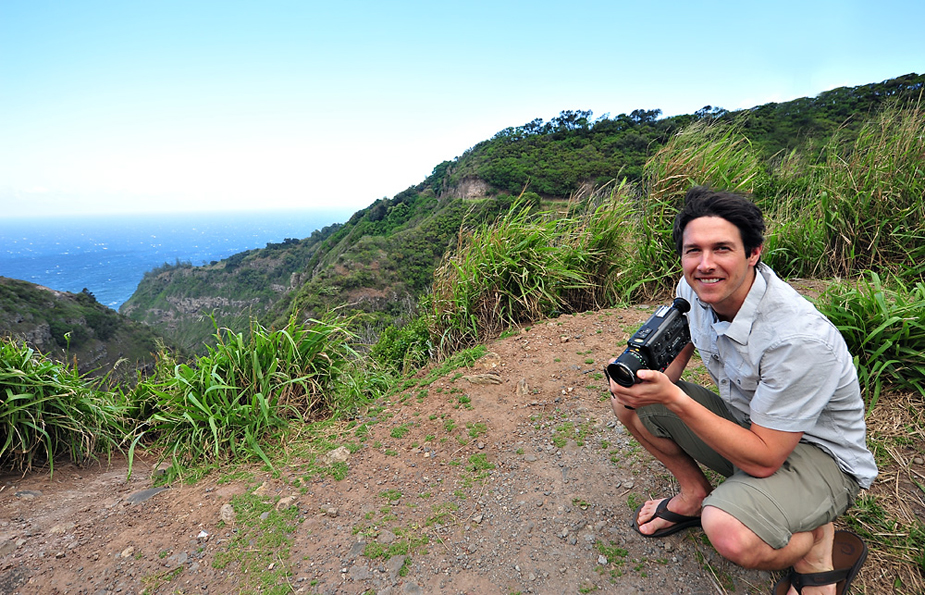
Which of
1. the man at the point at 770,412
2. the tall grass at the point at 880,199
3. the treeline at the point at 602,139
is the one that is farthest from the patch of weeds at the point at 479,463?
the treeline at the point at 602,139

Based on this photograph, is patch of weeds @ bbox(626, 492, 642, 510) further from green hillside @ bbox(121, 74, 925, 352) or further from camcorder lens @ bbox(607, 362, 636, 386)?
green hillside @ bbox(121, 74, 925, 352)

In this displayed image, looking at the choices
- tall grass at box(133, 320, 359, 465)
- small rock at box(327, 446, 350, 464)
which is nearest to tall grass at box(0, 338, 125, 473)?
tall grass at box(133, 320, 359, 465)

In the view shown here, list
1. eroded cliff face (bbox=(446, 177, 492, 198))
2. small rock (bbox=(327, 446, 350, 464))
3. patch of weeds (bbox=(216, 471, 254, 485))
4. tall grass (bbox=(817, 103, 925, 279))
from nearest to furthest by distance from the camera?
patch of weeds (bbox=(216, 471, 254, 485)), small rock (bbox=(327, 446, 350, 464)), tall grass (bbox=(817, 103, 925, 279)), eroded cliff face (bbox=(446, 177, 492, 198))

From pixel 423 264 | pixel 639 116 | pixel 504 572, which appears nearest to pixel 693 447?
pixel 504 572

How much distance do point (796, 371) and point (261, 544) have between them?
81.5 inches

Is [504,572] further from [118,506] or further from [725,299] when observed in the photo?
[118,506]

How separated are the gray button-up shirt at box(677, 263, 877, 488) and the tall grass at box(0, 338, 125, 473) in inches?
139

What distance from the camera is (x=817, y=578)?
1.35m

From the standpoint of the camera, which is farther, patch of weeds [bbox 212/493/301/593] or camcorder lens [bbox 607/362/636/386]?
patch of weeds [bbox 212/493/301/593]

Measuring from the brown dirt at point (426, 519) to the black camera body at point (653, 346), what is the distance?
0.80 meters

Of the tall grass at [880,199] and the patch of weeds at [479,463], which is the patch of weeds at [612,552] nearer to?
the patch of weeds at [479,463]

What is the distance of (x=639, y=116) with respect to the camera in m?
28.5

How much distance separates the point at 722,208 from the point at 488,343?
8.26 feet

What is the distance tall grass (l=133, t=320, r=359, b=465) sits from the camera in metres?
2.56
